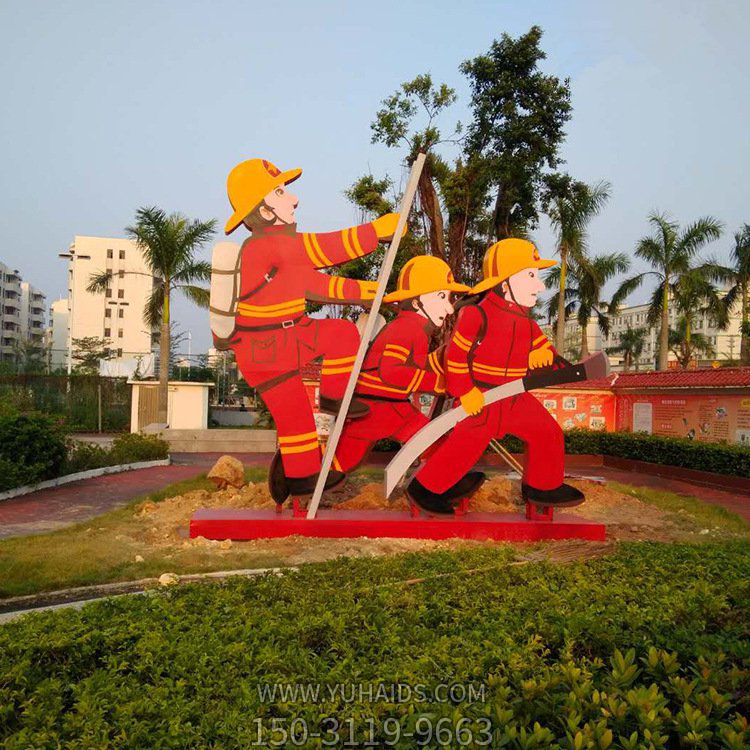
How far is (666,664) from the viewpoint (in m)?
2.54

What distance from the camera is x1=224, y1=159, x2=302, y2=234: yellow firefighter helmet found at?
732 centimetres

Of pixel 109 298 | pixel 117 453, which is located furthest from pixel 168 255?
pixel 109 298

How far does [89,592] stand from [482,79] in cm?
1268

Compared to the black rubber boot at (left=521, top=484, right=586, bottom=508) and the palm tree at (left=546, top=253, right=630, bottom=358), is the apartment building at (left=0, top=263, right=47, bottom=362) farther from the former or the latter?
the black rubber boot at (left=521, top=484, right=586, bottom=508)

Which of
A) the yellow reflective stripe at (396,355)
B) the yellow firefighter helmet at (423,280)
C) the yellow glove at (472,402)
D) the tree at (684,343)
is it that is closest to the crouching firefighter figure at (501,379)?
the yellow glove at (472,402)

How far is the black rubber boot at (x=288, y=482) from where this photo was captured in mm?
7402

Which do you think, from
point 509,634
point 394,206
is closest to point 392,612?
point 509,634

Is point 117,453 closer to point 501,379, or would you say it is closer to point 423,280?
point 423,280

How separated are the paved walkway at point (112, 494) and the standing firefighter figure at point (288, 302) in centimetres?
314

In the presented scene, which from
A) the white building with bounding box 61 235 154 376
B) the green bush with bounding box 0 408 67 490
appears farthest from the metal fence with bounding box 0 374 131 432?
the white building with bounding box 61 235 154 376

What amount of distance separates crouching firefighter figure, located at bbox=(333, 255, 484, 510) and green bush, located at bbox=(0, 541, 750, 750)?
3.50 meters

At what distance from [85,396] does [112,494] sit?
13.0 m

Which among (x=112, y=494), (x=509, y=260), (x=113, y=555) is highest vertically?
(x=509, y=260)

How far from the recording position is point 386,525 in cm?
733
